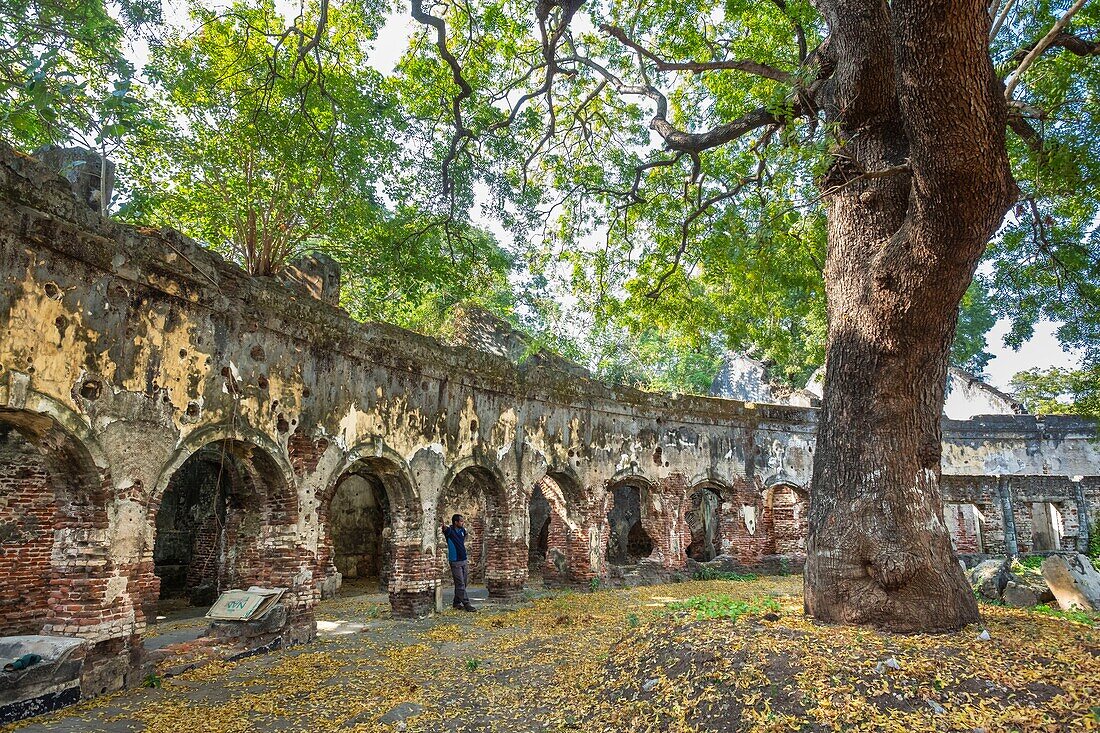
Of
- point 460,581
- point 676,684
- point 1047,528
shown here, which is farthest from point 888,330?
point 1047,528

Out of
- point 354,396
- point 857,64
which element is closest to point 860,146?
point 857,64

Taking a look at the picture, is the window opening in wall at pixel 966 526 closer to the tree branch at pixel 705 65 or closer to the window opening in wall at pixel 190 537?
the tree branch at pixel 705 65

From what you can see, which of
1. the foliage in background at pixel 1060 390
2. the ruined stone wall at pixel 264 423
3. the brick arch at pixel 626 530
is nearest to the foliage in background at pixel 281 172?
the ruined stone wall at pixel 264 423

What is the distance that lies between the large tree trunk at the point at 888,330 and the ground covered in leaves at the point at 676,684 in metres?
0.52

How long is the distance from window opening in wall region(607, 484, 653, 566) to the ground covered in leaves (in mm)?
11471

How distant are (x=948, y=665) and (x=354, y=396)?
831 cm

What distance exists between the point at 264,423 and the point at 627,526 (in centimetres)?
1370

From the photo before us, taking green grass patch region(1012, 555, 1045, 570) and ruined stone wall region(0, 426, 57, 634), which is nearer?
ruined stone wall region(0, 426, 57, 634)

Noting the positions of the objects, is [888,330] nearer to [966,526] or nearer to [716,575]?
[716,575]

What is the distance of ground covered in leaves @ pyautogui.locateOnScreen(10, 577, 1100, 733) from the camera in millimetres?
4781

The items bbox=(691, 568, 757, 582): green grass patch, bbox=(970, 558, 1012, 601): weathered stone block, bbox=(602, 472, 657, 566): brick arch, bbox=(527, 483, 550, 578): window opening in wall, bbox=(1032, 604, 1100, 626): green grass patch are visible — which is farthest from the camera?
bbox=(602, 472, 657, 566): brick arch

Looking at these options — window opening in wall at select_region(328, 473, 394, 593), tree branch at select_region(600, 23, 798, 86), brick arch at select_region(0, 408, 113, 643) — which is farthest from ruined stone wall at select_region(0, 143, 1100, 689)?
tree branch at select_region(600, 23, 798, 86)

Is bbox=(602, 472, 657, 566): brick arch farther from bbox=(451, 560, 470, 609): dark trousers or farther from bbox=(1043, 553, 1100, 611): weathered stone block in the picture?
bbox=(1043, 553, 1100, 611): weathered stone block

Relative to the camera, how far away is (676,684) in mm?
5684
